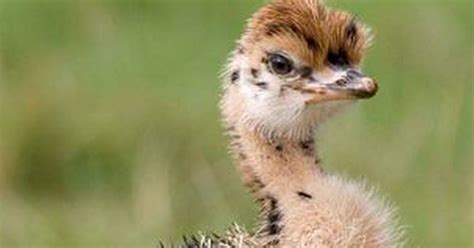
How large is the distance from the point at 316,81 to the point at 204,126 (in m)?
3.45

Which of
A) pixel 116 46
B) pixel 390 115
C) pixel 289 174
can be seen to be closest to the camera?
pixel 289 174

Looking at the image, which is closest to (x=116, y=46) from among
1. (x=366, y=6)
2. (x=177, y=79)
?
(x=177, y=79)

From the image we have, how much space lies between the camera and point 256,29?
7020 mm

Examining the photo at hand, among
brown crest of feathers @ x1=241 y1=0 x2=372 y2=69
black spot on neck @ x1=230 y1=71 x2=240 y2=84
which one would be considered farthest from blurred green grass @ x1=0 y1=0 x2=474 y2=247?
brown crest of feathers @ x1=241 y1=0 x2=372 y2=69

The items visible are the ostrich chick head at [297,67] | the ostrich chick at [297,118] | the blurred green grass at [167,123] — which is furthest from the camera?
the blurred green grass at [167,123]

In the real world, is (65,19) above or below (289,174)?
above

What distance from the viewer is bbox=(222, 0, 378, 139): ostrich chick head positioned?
691 cm

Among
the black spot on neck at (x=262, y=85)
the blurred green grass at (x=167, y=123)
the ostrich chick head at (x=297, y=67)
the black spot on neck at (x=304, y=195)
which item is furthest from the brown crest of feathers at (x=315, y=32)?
the blurred green grass at (x=167, y=123)

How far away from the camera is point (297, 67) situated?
698 centimetres

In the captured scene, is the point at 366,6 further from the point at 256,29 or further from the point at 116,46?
the point at 256,29

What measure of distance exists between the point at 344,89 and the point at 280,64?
253mm

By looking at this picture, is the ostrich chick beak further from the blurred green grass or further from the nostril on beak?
the blurred green grass

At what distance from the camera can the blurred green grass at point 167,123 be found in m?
9.42

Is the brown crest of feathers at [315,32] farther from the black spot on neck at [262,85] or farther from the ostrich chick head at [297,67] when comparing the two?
the black spot on neck at [262,85]
